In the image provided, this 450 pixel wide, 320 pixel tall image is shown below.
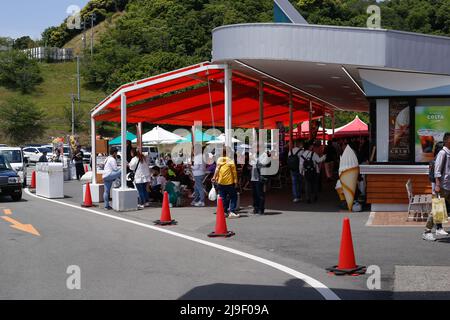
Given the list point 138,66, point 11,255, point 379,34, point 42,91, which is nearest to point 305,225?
point 379,34

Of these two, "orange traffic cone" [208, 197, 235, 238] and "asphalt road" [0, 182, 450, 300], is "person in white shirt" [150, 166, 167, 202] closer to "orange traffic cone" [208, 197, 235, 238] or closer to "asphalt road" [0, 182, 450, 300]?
"asphalt road" [0, 182, 450, 300]

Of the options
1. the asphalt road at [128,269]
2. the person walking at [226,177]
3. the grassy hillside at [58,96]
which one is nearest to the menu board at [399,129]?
the person walking at [226,177]

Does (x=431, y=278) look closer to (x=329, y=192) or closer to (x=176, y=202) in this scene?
(x=176, y=202)

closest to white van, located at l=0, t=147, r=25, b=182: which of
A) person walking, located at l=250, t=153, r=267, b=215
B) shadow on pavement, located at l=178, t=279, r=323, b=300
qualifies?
person walking, located at l=250, t=153, r=267, b=215

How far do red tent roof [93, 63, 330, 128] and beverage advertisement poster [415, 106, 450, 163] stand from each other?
5.58 m

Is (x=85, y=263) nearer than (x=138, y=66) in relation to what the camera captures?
Yes

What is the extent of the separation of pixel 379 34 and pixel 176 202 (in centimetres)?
761

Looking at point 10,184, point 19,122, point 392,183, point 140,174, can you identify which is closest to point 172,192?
point 140,174

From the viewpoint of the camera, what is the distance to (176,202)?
1897 centimetres

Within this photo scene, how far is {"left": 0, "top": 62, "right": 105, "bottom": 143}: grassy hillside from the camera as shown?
254 feet

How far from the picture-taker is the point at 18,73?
9338cm

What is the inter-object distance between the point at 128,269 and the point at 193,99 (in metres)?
15.1

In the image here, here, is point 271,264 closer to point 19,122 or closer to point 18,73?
point 19,122

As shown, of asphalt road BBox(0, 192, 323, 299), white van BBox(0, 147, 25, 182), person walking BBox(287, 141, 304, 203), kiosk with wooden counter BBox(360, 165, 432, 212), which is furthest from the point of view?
white van BBox(0, 147, 25, 182)
